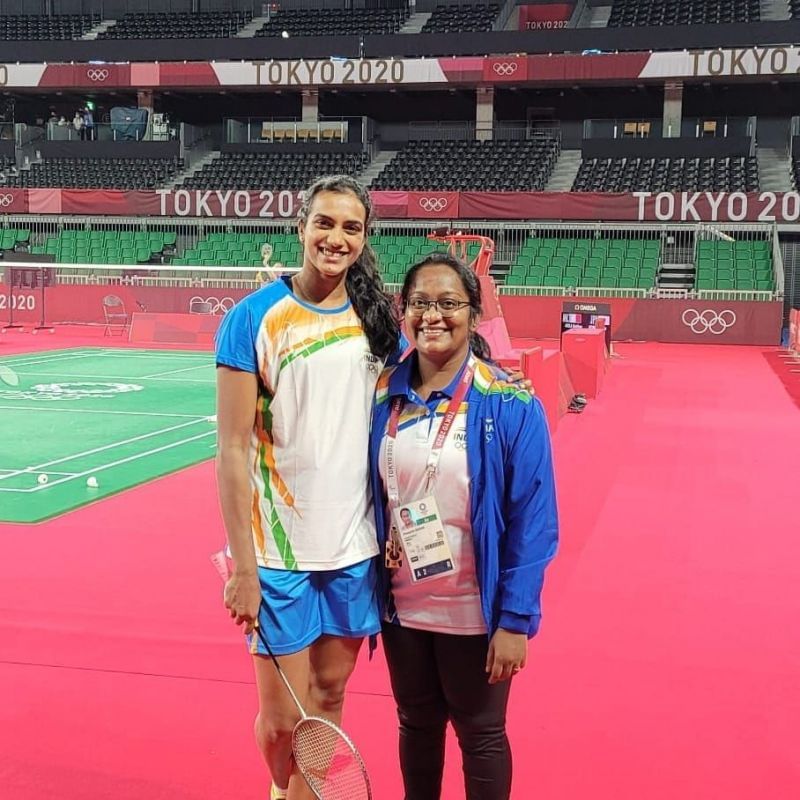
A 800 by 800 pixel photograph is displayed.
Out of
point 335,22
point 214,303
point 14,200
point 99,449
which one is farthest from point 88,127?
point 99,449

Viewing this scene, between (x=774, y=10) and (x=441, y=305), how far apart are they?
36.0 meters

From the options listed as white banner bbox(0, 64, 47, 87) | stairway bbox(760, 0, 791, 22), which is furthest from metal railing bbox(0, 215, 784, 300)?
stairway bbox(760, 0, 791, 22)

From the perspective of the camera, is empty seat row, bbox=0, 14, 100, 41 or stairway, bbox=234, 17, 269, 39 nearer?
stairway, bbox=234, 17, 269, 39

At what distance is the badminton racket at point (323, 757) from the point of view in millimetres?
2605

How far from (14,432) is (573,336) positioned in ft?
25.2

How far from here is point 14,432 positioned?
10.5 meters

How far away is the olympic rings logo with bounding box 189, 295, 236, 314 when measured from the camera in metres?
24.2

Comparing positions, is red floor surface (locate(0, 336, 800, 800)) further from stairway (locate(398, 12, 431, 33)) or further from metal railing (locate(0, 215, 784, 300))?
stairway (locate(398, 12, 431, 33))

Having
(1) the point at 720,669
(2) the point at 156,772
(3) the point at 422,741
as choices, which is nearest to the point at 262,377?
(3) the point at 422,741

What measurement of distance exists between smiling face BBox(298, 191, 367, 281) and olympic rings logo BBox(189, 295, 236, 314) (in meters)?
21.4

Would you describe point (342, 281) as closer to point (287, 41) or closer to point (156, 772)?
point (156, 772)

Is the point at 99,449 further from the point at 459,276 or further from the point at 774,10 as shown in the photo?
the point at 774,10

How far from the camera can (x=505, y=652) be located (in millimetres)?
2561

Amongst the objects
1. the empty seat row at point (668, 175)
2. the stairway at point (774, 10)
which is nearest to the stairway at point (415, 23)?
the empty seat row at point (668, 175)
